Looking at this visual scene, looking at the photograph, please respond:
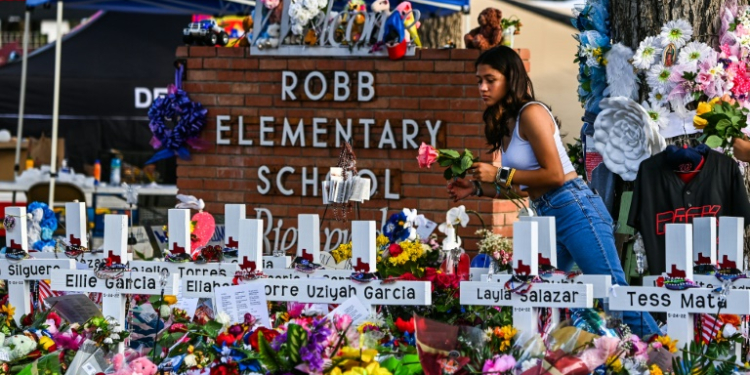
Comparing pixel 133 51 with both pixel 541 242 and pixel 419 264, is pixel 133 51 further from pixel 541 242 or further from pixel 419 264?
pixel 541 242

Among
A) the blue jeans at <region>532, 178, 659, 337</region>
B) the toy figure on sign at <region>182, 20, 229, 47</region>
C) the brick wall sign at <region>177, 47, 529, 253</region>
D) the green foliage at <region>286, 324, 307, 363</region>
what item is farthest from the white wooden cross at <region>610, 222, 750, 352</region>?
the toy figure on sign at <region>182, 20, 229, 47</region>

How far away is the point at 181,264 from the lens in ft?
12.8

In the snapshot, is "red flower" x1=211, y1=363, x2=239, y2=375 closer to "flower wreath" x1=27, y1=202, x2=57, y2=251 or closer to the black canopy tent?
"flower wreath" x1=27, y1=202, x2=57, y2=251

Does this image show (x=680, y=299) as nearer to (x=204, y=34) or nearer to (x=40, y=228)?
(x=40, y=228)

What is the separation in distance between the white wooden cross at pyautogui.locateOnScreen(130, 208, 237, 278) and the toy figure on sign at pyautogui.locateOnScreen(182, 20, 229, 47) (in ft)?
13.3

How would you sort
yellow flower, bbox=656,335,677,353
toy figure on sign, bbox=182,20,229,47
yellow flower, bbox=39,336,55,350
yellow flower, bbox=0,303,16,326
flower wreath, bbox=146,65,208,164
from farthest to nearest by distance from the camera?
toy figure on sign, bbox=182,20,229,47 → flower wreath, bbox=146,65,208,164 → yellow flower, bbox=0,303,16,326 → yellow flower, bbox=39,336,55,350 → yellow flower, bbox=656,335,677,353

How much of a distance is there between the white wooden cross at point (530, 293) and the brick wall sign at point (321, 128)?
386 cm

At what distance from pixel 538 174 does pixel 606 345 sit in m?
1.22

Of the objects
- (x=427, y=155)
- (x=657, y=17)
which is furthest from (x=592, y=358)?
(x=657, y=17)

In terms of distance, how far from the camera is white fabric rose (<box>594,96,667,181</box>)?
5543 millimetres

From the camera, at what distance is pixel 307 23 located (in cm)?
744

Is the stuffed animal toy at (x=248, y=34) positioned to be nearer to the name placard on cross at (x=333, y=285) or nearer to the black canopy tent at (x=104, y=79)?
the name placard on cross at (x=333, y=285)

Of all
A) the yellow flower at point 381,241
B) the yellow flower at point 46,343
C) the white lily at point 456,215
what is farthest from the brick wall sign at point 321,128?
the yellow flower at point 46,343

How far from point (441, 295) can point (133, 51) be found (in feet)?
30.1
